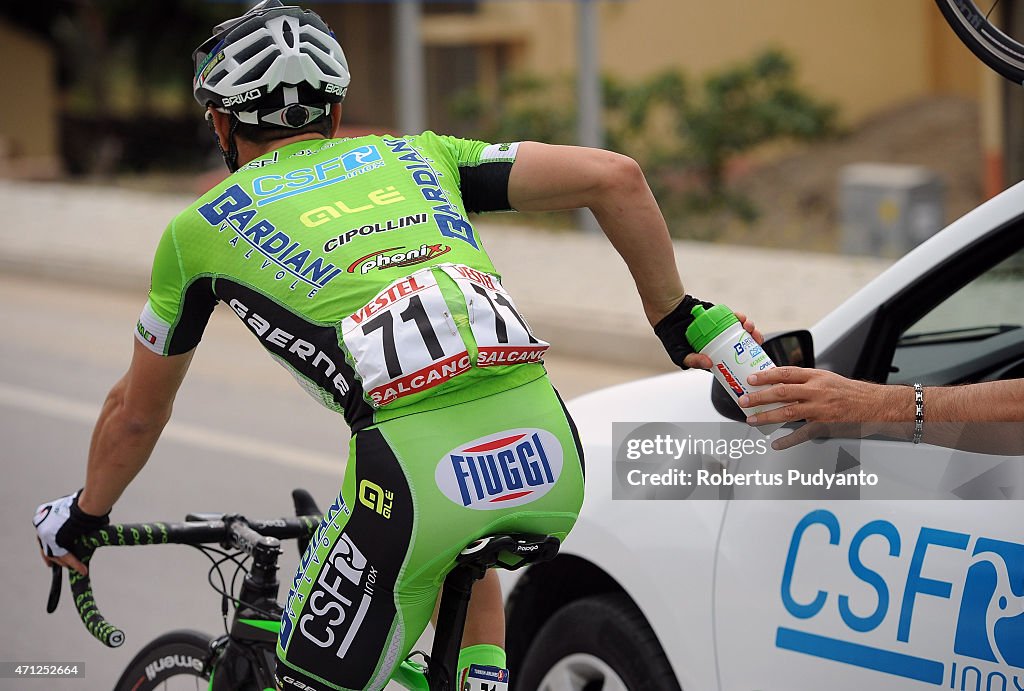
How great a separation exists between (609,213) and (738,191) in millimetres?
18381

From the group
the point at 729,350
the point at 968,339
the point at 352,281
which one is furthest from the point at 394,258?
the point at 968,339

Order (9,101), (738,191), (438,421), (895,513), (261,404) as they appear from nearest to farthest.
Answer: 1. (438,421)
2. (895,513)
3. (261,404)
4. (738,191)
5. (9,101)

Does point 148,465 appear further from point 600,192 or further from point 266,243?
point 600,192

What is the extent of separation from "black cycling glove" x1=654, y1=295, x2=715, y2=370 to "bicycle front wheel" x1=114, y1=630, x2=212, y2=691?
4.30 ft

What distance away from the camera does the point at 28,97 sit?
101ft

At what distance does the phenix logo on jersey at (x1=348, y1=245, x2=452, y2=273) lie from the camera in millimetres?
2590

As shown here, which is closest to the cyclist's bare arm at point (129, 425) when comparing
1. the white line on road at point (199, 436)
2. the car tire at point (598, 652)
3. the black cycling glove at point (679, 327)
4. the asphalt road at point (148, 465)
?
the black cycling glove at point (679, 327)

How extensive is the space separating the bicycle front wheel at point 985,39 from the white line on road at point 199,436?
4.80m

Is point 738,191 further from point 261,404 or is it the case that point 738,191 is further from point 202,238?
point 202,238

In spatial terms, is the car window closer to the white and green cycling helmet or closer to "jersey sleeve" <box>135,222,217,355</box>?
the white and green cycling helmet

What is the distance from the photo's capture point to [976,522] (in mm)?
2652

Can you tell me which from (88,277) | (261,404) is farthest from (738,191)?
(261,404)

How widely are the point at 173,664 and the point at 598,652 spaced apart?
1039 mm

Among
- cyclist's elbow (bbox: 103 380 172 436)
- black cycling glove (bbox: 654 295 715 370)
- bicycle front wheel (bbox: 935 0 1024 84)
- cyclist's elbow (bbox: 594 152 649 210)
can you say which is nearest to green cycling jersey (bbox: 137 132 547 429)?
cyclist's elbow (bbox: 103 380 172 436)
